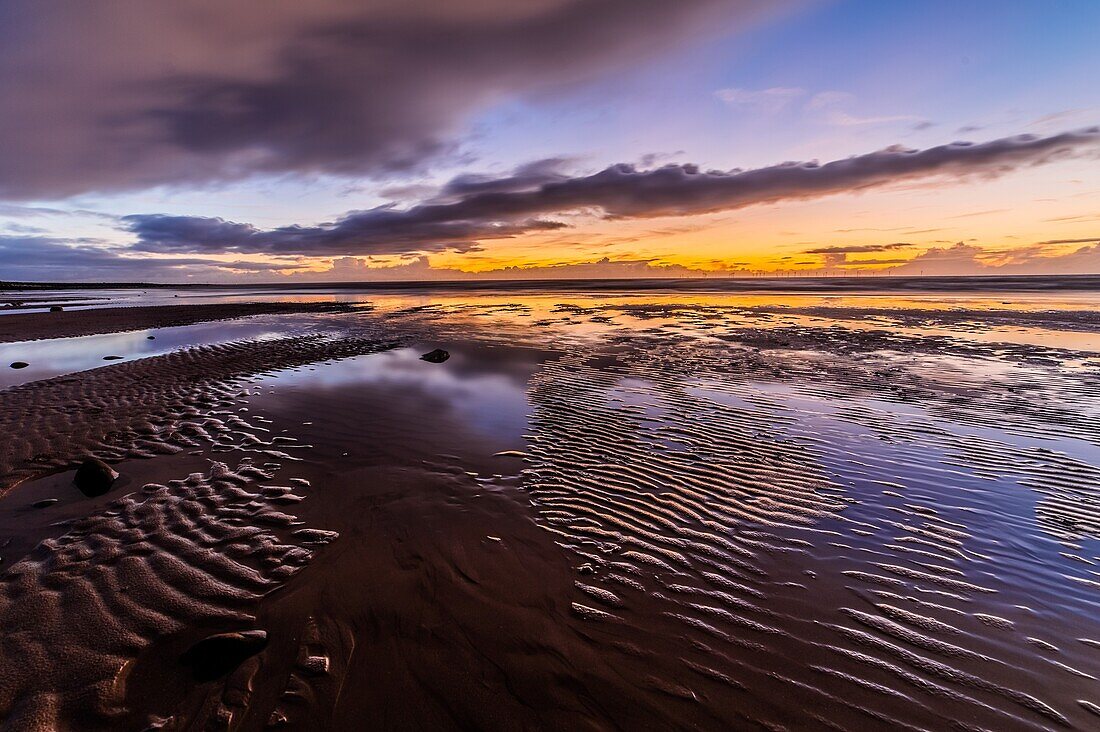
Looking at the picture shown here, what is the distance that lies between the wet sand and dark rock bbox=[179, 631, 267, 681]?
11cm

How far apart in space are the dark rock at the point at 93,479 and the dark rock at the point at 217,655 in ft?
16.2

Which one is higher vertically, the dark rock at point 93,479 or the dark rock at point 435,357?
the dark rock at point 435,357

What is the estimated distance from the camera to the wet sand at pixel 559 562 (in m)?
3.41

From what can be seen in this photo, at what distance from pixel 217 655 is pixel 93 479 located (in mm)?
5419

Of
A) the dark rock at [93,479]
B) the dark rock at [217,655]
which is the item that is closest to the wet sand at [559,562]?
the dark rock at [217,655]

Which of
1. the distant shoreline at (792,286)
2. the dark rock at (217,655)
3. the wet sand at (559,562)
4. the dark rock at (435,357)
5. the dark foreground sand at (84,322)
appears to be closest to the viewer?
the wet sand at (559,562)

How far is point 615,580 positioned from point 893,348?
70.1ft

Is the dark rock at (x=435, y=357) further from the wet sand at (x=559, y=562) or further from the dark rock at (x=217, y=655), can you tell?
the dark rock at (x=217, y=655)

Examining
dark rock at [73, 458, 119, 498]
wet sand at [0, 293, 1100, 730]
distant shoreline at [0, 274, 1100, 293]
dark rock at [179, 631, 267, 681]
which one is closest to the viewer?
wet sand at [0, 293, 1100, 730]

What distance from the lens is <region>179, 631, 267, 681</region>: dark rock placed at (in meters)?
3.57

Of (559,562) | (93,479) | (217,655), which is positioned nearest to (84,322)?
(93,479)

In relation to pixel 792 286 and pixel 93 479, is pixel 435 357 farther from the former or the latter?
pixel 792 286

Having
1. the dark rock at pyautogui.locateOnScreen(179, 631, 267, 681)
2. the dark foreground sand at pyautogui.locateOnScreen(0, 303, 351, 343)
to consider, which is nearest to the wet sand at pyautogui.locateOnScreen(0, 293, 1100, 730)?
the dark rock at pyautogui.locateOnScreen(179, 631, 267, 681)

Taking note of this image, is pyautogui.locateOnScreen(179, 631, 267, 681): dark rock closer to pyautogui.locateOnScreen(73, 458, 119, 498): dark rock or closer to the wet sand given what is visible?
the wet sand
